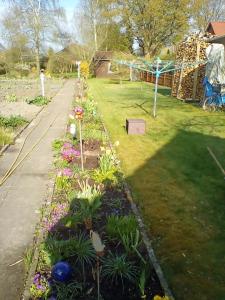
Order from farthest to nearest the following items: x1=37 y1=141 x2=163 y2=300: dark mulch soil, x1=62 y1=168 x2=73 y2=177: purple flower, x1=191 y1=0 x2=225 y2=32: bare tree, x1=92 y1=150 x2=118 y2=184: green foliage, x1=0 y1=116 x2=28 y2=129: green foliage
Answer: x1=191 y1=0 x2=225 y2=32: bare tree
x1=0 y1=116 x2=28 y2=129: green foliage
x1=62 y1=168 x2=73 y2=177: purple flower
x1=92 y1=150 x2=118 y2=184: green foliage
x1=37 y1=141 x2=163 y2=300: dark mulch soil

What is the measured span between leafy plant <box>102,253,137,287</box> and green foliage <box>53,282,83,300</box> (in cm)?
40

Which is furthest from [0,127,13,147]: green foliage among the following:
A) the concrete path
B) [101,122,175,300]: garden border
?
[101,122,175,300]: garden border

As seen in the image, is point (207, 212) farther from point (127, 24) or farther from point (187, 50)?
point (127, 24)

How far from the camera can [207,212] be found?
5.88 m

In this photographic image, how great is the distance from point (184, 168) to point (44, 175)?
3.67 m

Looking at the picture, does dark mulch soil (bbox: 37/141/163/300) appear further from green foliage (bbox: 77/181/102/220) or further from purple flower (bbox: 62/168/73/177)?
purple flower (bbox: 62/168/73/177)

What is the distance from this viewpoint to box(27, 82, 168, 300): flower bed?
12.8ft

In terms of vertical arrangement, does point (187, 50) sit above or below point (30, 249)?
above

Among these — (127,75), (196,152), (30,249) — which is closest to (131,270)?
(30,249)

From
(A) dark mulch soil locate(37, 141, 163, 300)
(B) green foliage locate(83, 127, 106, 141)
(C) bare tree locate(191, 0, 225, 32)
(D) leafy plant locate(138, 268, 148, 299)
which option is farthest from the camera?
(C) bare tree locate(191, 0, 225, 32)

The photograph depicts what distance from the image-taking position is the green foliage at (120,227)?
4.83 metres

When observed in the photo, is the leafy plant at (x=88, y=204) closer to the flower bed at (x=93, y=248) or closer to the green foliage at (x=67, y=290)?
the flower bed at (x=93, y=248)

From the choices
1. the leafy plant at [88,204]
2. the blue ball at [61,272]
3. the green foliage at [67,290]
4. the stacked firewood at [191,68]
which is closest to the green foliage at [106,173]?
the leafy plant at [88,204]

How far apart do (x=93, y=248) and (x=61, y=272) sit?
0.72m
